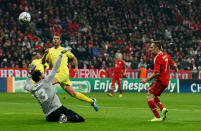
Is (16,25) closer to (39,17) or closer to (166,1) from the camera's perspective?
(39,17)

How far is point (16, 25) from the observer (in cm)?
3769

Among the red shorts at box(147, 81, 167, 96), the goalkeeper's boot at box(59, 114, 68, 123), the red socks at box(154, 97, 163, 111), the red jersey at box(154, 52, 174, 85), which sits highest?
the red jersey at box(154, 52, 174, 85)

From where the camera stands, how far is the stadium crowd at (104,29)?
121 ft

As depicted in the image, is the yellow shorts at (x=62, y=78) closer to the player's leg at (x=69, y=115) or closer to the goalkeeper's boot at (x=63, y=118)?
the player's leg at (x=69, y=115)

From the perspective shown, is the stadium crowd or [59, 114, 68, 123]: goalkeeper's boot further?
the stadium crowd

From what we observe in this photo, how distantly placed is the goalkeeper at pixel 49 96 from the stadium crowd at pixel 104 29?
22.0m

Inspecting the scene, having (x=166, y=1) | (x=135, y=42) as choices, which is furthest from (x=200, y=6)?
(x=135, y=42)

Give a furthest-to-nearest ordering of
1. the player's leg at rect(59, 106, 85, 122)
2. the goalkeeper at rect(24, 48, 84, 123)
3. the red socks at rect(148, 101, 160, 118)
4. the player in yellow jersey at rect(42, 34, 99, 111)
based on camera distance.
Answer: the player in yellow jersey at rect(42, 34, 99, 111) → the red socks at rect(148, 101, 160, 118) → the player's leg at rect(59, 106, 85, 122) → the goalkeeper at rect(24, 48, 84, 123)

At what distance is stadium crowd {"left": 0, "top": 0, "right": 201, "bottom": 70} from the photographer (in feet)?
121

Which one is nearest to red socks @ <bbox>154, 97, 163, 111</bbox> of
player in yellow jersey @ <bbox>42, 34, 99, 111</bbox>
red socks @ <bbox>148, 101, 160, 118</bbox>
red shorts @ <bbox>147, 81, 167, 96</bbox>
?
red shorts @ <bbox>147, 81, 167, 96</bbox>

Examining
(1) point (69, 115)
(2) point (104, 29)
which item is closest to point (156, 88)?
(1) point (69, 115)

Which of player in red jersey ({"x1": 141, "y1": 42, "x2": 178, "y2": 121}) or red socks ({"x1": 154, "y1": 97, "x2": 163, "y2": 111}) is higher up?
player in red jersey ({"x1": 141, "y1": 42, "x2": 178, "y2": 121})

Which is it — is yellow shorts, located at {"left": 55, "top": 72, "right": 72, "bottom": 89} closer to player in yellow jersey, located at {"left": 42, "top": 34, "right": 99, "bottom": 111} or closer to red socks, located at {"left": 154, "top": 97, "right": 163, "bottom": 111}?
player in yellow jersey, located at {"left": 42, "top": 34, "right": 99, "bottom": 111}

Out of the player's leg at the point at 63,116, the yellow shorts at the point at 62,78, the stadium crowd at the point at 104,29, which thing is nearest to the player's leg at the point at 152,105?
the player's leg at the point at 63,116
